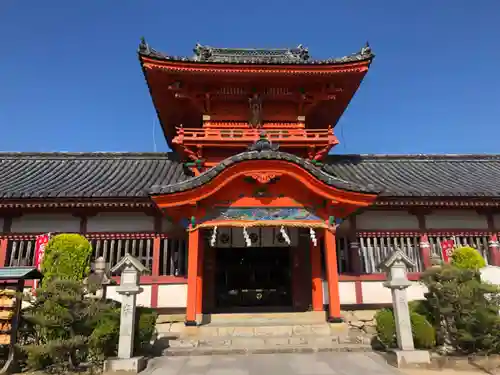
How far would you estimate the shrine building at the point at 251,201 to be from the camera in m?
Result: 10.9

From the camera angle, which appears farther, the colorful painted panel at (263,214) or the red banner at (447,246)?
the red banner at (447,246)

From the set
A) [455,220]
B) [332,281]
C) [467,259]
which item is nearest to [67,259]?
[332,281]

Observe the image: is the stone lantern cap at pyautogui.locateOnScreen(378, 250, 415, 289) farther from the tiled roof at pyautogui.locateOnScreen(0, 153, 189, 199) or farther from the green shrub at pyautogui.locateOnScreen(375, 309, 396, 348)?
the tiled roof at pyautogui.locateOnScreen(0, 153, 189, 199)

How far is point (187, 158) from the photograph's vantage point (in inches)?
572

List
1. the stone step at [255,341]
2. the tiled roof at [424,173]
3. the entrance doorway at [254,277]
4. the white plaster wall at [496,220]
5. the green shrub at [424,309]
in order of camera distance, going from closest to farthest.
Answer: the green shrub at [424,309] < the stone step at [255,341] < the tiled roof at [424,173] < the white plaster wall at [496,220] < the entrance doorway at [254,277]

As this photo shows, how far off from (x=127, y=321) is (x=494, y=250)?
12257 mm

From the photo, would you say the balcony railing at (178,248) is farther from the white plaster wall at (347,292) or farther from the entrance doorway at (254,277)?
the entrance doorway at (254,277)

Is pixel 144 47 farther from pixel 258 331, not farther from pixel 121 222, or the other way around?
pixel 258 331

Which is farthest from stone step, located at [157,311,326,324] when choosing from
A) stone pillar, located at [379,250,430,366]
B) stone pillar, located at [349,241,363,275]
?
stone pillar, located at [379,250,430,366]

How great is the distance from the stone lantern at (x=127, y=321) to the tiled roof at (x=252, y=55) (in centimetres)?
856

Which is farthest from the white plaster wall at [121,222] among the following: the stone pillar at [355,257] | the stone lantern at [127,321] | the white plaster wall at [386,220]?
the white plaster wall at [386,220]

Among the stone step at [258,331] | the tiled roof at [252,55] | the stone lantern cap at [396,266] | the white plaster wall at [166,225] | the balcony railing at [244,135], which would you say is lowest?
the stone step at [258,331]

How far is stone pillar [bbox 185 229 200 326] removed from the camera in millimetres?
10088

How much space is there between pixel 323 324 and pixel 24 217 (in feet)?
33.7
